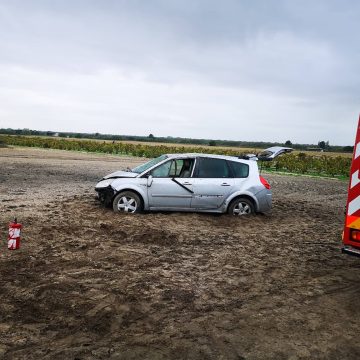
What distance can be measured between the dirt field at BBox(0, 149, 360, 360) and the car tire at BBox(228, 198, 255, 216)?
52 centimetres

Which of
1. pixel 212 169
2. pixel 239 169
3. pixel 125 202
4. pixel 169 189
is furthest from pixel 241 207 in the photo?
pixel 125 202

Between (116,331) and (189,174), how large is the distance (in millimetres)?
6626

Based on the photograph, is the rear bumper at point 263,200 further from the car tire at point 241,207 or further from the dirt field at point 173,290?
the dirt field at point 173,290

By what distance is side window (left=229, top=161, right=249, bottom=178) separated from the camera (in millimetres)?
10805

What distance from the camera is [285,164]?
33281mm

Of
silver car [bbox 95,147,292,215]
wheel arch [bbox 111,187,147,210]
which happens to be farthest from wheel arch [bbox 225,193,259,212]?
wheel arch [bbox 111,187,147,210]

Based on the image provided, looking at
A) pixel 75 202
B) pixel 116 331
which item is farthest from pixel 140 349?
pixel 75 202

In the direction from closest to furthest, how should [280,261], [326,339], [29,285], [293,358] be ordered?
[293,358] < [326,339] < [29,285] < [280,261]

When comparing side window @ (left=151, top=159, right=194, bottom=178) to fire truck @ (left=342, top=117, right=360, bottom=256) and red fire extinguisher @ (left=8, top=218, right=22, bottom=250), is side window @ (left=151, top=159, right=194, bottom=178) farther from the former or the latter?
fire truck @ (left=342, top=117, right=360, bottom=256)

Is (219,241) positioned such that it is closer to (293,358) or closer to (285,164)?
(293,358)

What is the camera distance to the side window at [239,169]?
10805 millimetres

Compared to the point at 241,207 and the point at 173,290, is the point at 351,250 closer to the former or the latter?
the point at 173,290

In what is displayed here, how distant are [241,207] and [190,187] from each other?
144 cm

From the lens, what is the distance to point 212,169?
1077cm
